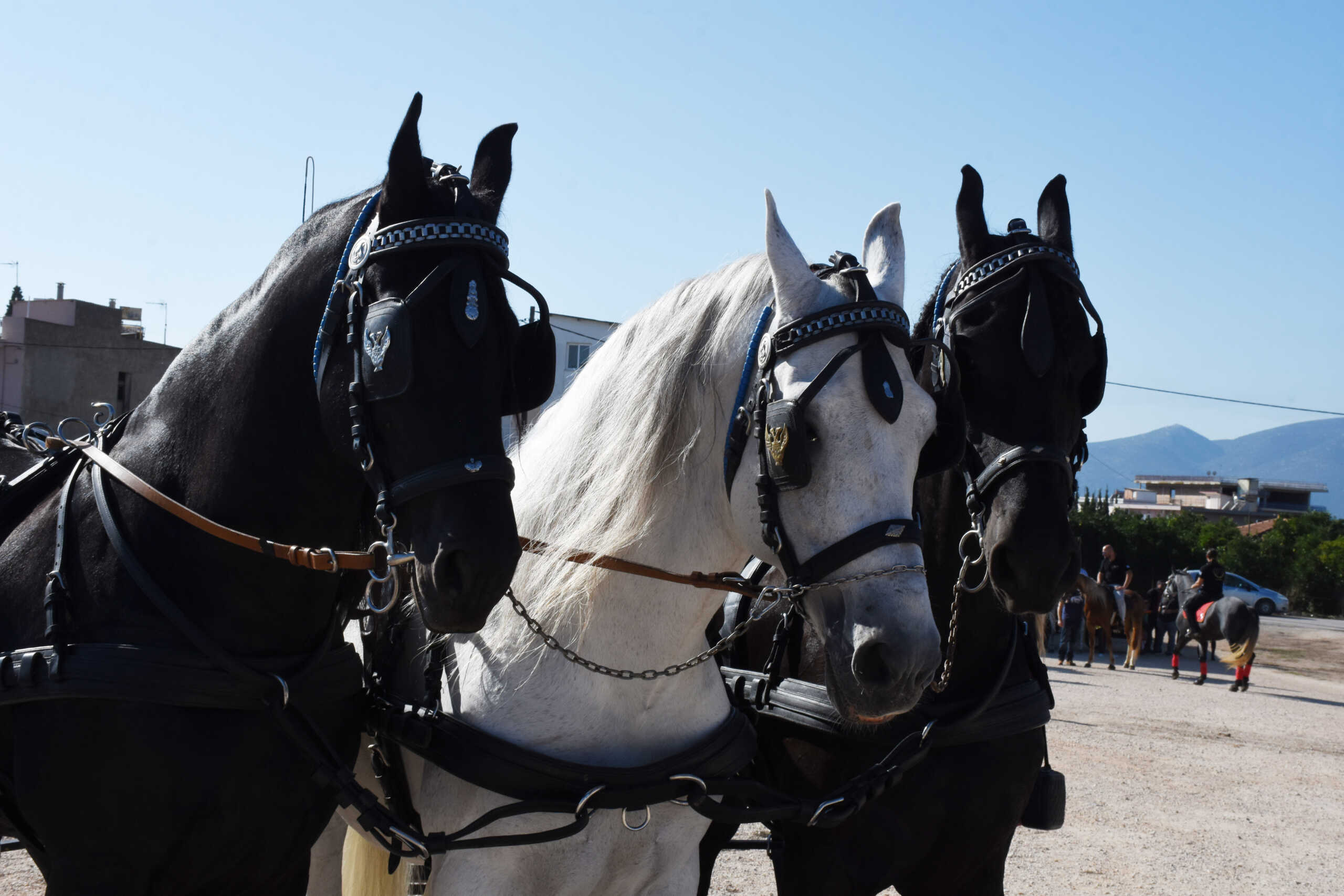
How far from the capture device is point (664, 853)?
8.23 ft

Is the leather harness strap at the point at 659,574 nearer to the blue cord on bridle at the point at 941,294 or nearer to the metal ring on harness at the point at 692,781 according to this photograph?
the metal ring on harness at the point at 692,781

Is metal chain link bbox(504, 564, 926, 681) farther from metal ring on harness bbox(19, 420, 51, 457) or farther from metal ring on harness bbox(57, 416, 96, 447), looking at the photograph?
metal ring on harness bbox(19, 420, 51, 457)

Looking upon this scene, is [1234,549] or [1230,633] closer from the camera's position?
[1230,633]

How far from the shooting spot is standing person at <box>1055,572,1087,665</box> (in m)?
18.5

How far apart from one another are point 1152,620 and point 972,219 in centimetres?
2218

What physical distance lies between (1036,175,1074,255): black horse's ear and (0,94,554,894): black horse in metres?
1.66

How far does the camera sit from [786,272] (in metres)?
2.38

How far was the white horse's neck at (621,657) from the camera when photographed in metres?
2.45

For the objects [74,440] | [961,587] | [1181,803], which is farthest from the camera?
[1181,803]

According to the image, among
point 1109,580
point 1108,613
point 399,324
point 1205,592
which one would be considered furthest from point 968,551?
point 1109,580

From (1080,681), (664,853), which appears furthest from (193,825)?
(1080,681)

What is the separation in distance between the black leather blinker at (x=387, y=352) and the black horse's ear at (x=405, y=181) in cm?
22

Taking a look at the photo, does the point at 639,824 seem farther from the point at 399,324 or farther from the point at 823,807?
the point at 399,324

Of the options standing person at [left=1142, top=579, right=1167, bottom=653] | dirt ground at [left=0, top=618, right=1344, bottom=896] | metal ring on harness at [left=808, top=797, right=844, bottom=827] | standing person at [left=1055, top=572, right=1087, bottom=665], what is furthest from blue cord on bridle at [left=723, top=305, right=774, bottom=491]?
standing person at [left=1142, top=579, right=1167, bottom=653]
